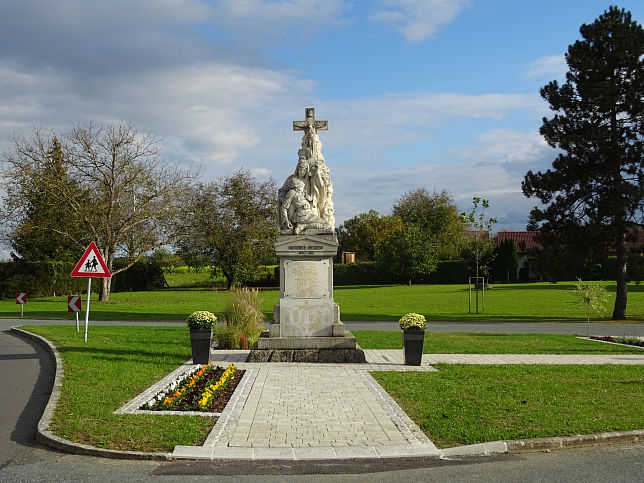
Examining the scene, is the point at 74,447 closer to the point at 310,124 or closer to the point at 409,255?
the point at 310,124

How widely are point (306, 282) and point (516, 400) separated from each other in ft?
19.1

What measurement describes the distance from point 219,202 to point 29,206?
23294mm

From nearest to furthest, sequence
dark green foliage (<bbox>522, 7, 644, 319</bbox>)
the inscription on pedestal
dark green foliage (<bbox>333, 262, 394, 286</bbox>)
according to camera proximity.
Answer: the inscription on pedestal, dark green foliage (<bbox>522, 7, 644, 319</bbox>), dark green foliage (<bbox>333, 262, 394, 286</bbox>)

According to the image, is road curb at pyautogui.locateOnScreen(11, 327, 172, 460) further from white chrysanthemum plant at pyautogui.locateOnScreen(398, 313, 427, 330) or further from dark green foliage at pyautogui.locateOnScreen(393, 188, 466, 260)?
dark green foliage at pyautogui.locateOnScreen(393, 188, 466, 260)

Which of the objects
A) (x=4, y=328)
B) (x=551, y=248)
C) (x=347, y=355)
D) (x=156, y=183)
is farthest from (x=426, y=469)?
(x=156, y=183)

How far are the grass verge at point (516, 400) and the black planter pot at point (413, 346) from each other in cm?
48

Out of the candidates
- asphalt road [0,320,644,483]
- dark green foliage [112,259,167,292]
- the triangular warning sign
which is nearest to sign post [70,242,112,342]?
the triangular warning sign

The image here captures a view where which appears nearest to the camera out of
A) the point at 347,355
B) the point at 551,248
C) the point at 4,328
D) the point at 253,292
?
the point at 347,355

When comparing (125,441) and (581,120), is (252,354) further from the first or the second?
(581,120)

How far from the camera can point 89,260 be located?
49.6ft

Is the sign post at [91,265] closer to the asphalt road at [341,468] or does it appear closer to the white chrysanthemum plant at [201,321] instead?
the white chrysanthemum plant at [201,321]

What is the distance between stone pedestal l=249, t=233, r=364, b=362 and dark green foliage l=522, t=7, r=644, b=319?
18932 millimetres

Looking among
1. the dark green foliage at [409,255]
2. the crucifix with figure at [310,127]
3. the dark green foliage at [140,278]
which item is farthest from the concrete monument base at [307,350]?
the dark green foliage at [409,255]

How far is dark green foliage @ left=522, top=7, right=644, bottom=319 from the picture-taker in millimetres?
28078
